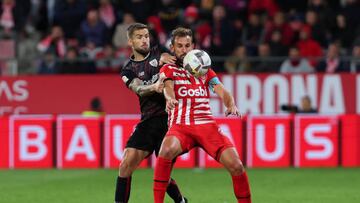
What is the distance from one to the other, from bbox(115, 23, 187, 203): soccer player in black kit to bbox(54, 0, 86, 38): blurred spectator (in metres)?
11.7

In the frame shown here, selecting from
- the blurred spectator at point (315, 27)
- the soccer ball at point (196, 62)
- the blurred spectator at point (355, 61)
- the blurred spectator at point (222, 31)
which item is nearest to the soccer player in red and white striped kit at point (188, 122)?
the soccer ball at point (196, 62)

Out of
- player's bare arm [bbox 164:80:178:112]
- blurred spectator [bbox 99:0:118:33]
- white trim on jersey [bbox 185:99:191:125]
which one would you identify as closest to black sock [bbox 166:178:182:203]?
white trim on jersey [bbox 185:99:191:125]

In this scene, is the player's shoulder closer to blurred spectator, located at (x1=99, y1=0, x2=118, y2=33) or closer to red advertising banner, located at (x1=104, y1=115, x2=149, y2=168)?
red advertising banner, located at (x1=104, y1=115, x2=149, y2=168)

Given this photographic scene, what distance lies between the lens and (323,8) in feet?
72.3

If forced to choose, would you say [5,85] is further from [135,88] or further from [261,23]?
[135,88]

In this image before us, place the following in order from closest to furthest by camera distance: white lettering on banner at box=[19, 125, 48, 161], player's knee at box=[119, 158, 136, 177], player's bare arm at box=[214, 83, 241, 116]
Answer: player's bare arm at box=[214, 83, 241, 116], player's knee at box=[119, 158, 136, 177], white lettering on banner at box=[19, 125, 48, 161]

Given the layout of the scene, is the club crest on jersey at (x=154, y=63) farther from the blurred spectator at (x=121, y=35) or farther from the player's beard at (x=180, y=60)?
the blurred spectator at (x=121, y=35)

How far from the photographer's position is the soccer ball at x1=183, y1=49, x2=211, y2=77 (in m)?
10.1

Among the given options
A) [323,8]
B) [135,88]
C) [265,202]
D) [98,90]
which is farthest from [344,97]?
[135,88]

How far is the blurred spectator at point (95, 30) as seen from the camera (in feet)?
71.4

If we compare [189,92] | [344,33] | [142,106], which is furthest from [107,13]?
[189,92]

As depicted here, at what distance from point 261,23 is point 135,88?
11.6 meters

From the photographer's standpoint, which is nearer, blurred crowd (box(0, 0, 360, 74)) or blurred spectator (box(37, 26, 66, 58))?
blurred crowd (box(0, 0, 360, 74))

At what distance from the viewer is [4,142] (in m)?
18.4
